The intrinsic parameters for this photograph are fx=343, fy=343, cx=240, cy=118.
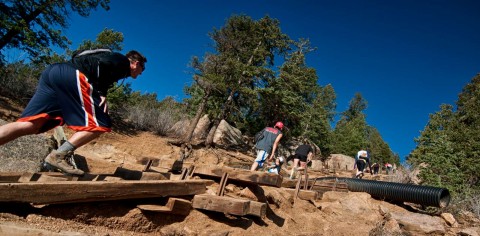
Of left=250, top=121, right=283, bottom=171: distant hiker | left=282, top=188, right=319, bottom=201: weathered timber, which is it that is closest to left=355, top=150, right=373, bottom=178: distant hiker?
left=250, top=121, right=283, bottom=171: distant hiker

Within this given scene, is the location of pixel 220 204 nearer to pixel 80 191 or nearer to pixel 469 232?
pixel 80 191

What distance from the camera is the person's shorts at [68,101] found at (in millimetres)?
3268

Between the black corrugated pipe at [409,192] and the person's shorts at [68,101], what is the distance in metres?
9.21

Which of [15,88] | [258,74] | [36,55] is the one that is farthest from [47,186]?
[258,74]

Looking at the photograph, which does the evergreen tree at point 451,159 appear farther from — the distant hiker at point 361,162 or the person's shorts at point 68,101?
the person's shorts at point 68,101

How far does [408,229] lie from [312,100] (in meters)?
33.4

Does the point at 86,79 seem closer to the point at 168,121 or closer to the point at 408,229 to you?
the point at 408,229

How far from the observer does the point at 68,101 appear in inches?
130

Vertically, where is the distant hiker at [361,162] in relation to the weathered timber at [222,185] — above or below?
above

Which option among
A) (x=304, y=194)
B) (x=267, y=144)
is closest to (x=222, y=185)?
(x=304, y=194)

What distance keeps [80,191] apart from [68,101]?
38.2 inches

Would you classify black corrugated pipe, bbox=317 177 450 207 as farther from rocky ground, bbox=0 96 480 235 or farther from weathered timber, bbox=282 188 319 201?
weathered timber, bbox=282 188 319 201

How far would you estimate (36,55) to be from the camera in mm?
15805

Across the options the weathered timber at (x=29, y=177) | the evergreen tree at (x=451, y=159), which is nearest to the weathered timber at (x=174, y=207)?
the weathered timber at (x=29, y=177)
